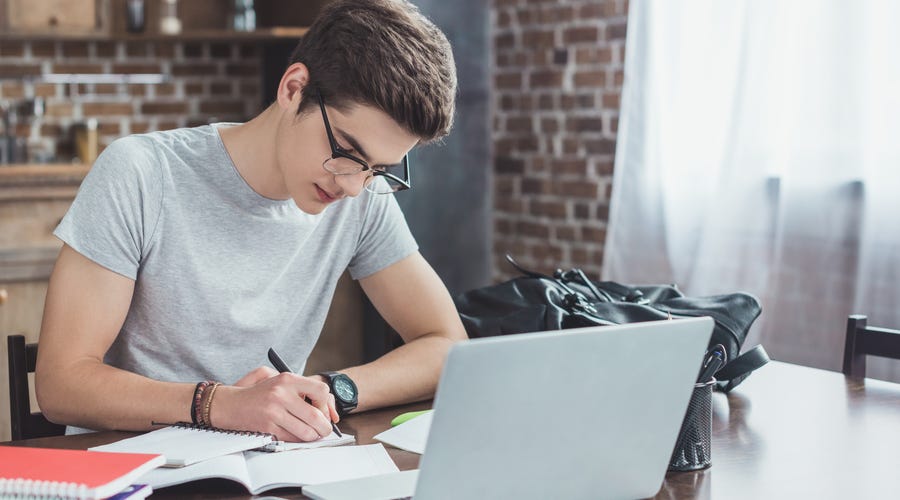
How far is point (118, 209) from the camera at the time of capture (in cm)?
149

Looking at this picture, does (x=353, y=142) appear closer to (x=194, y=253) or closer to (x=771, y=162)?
(x=194, y=253)

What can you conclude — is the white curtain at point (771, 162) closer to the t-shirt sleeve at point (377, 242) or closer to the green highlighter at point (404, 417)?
the t-shirt sleeve at point (377, 242)

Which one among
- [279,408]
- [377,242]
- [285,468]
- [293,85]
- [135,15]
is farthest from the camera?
[135,15]

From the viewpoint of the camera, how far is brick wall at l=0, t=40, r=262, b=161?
3.57m

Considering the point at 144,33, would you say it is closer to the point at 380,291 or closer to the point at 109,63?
the point at 109,63

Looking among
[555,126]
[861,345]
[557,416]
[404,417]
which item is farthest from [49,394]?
[555,126]

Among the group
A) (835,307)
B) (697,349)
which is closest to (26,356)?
(697,349)

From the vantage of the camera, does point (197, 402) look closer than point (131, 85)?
Yes

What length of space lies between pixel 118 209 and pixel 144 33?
2278 mm

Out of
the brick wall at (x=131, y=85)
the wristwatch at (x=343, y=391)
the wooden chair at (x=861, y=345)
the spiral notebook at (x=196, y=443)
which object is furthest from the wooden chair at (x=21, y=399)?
the brick wall at (x=131, y=85)

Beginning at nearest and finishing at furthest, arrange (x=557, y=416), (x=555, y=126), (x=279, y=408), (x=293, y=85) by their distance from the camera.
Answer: (x=557, y=416), (x=279, y=408), (x=293, y=85), (x=555, y=126)

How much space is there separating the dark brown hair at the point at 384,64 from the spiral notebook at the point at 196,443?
0.45 m

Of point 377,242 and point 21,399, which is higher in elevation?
point 377,242

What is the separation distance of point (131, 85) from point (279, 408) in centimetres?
276
